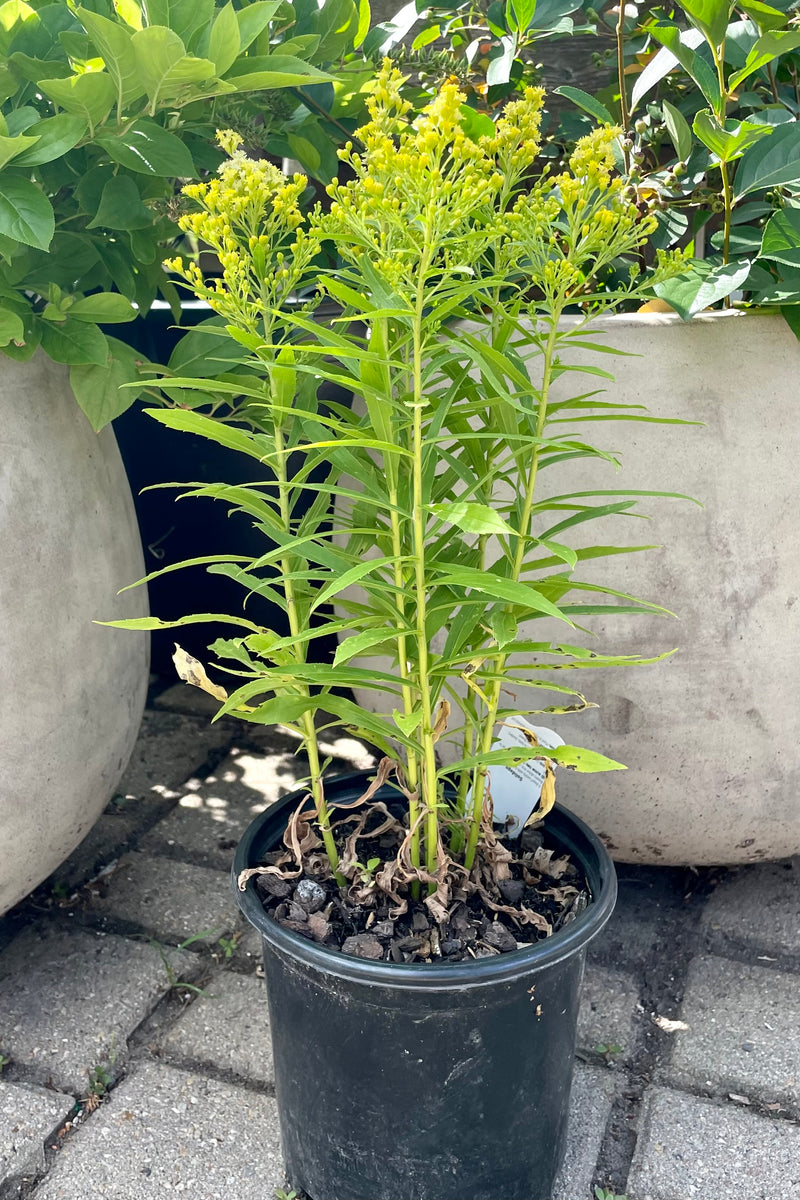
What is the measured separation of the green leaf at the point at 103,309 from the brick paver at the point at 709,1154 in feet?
3.50

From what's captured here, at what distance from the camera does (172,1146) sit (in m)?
1.13

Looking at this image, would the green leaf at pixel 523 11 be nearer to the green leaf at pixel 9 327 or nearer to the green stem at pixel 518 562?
the green stem at pixel 518 562

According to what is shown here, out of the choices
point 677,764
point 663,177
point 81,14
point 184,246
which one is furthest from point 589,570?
point 184,246

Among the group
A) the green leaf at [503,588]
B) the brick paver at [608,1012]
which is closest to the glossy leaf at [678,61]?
the green leaf at [503,588]

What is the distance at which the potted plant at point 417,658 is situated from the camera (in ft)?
2.72

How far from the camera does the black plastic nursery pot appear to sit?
922mm

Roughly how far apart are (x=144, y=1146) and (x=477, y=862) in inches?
19.0

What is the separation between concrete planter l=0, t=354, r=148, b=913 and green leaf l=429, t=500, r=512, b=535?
598 mm

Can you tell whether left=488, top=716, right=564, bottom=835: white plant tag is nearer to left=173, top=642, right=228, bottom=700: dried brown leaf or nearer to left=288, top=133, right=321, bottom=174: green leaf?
left=173, top=642, right=228, bottom=700: dried brown leaf

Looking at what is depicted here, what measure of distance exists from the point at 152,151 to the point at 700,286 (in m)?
0.60

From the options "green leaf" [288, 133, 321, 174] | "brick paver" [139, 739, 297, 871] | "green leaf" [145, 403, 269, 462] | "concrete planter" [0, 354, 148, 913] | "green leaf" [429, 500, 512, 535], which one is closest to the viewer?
"green leaf" [429, 500, 512, 535]

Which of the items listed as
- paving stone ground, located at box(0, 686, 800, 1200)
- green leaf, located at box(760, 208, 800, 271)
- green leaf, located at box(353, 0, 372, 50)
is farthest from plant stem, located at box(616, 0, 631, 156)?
paving stone ground, located at box(0, 686, 800, 1200)

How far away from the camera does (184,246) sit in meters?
2.54

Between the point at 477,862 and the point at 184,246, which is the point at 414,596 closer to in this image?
the point at 477,862
